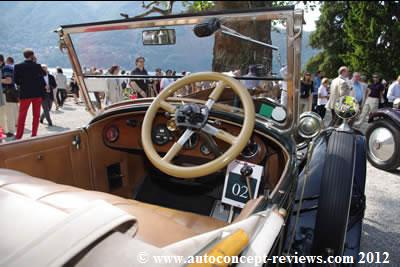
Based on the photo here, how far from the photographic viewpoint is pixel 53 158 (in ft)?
7.22

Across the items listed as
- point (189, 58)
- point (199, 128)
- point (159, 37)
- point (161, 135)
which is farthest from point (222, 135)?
point (159, 37)

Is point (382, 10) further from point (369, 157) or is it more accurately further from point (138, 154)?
point (138, 154)

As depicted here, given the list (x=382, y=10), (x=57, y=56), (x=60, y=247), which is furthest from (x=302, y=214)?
(x=382, y=10)

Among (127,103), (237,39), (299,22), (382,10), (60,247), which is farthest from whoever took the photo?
(382,10)

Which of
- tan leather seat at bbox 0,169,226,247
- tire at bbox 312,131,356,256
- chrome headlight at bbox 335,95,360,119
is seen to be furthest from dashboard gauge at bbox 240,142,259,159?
tan leather seat at bbox 0,169,226,247

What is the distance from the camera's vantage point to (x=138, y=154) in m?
2.96

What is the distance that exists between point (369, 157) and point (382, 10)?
67.1 feet

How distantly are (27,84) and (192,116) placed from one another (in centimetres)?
522

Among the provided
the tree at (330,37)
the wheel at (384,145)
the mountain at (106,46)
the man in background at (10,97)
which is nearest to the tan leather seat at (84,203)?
the mountain at (106,46)

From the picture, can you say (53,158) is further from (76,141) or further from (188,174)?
(188,174)

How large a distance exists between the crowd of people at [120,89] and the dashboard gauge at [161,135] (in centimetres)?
29

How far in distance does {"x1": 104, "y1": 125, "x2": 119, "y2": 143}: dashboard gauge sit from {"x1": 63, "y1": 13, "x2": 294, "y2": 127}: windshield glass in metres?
0.28

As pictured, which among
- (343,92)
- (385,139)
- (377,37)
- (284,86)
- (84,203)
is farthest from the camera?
(377,37)

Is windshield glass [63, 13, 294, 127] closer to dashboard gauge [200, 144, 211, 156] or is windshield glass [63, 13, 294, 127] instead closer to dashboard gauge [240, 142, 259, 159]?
dashboard gauge [240, 142, 259, 159]
